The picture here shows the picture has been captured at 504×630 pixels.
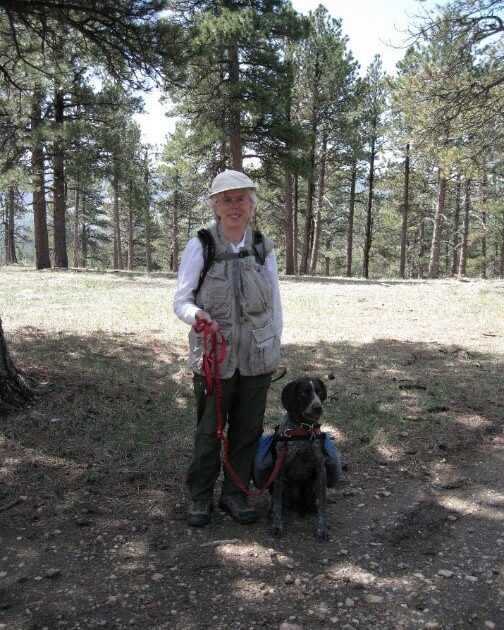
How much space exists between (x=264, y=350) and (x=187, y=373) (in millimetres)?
3209

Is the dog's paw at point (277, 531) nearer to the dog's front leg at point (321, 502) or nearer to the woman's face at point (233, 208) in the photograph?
the dog's front leg at point (321, 502)

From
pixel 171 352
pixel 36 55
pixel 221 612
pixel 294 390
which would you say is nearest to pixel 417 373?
pixel 171 352

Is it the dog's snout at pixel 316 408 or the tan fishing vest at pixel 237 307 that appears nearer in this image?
the tan fishing vest at pixel 237 307

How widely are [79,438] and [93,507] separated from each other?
3.25 feet

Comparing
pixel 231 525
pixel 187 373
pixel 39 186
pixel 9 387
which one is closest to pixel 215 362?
pixel 231 525

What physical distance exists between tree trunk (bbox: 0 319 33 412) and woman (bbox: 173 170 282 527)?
2.03 m

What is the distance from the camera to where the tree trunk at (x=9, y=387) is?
436cm

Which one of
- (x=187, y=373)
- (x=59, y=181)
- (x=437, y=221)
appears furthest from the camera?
(x=437, y=221)

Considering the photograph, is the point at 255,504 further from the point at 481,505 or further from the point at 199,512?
the point at 481,505

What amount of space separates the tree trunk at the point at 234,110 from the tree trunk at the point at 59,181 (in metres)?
4.91

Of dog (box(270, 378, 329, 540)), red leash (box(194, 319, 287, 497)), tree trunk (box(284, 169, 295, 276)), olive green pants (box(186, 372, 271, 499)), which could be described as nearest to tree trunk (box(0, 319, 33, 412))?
olive green pants (box(186, 372, 271, 499))

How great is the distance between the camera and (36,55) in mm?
6723

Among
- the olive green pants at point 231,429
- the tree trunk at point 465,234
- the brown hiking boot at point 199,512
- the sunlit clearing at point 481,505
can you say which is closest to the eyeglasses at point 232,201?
the olive green pants at point 231,429

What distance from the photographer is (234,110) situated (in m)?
15.6
